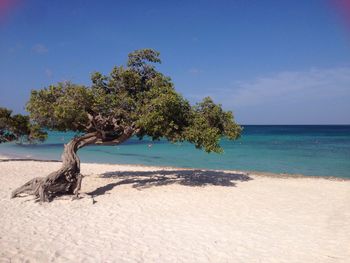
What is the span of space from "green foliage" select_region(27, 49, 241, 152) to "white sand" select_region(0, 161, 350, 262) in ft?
A: 8.58

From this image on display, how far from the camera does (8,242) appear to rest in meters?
7.82

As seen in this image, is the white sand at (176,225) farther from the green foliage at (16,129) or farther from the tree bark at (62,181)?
the green foliage at (16,129)

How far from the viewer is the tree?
12.9m

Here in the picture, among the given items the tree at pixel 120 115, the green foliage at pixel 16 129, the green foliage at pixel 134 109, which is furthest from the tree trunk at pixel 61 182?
the green foliage at pixel 16 129

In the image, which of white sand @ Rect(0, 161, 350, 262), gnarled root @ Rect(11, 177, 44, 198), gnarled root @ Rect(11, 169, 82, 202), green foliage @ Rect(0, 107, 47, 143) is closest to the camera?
white sand @ Rect(0, 161, 350, 262)

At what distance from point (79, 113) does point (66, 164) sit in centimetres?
213

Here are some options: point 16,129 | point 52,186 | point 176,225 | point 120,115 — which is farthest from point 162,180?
point 16,129

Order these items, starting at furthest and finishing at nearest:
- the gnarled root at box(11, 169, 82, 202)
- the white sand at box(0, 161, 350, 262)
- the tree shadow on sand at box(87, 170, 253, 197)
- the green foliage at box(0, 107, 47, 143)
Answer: the green foliage at box(0, 107, 47, 143)
the tree shadow on sand at box(87, 170, 253, 197)
the gnarled root at box(11, 169, 82, 202)
the white sand at box(0, 161, 350, 262)

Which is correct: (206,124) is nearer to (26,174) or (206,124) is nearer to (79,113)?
(79,113)

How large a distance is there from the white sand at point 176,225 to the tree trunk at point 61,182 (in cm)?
45

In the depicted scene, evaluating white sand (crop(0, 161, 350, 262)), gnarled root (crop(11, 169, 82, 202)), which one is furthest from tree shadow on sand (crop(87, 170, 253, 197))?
gnarled root (crop(11, 169, 82, 202))

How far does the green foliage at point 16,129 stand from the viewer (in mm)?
25109

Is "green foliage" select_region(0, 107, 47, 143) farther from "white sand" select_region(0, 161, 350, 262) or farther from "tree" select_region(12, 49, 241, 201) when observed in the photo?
"tree" select_region(12, 49, 241, 201)

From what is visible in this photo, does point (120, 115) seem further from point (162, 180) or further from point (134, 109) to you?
point (162, 180)
